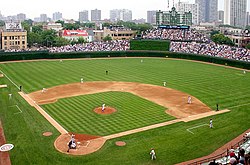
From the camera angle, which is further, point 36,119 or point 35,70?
point 35,70

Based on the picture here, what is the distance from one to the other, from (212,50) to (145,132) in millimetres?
55993

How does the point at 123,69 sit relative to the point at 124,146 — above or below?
above

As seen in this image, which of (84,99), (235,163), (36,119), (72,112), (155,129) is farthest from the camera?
(84,99)

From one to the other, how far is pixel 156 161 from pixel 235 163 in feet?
28.0

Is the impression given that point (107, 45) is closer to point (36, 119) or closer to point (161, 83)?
point (161, 83)

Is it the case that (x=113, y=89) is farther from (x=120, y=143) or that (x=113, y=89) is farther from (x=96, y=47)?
(x=96, y=47)

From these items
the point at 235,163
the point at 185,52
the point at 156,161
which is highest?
the point at 185,52

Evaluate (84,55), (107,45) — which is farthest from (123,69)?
(107,45)

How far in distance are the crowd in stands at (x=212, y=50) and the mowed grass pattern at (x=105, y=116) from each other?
3879 centimetres

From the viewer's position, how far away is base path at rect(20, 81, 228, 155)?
2650 cm

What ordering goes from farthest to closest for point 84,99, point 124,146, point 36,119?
point 84,99 < point 36,119 < point 124,146

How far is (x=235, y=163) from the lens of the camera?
50.3 ft

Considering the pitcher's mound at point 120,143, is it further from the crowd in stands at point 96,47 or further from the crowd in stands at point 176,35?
the crowd in stands at point 176,35

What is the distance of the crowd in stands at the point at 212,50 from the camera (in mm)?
71500
